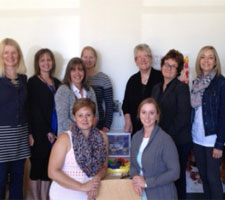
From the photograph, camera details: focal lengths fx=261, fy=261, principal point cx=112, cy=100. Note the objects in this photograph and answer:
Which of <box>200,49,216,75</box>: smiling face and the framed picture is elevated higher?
<box>200,49,216,75</box>: smiling face

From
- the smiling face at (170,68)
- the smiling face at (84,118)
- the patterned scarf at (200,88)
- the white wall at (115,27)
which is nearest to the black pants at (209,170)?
the patterned scarf at (200,88)

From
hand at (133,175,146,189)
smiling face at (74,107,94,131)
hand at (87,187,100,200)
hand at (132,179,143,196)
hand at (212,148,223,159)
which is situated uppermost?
smiling face at (74,107,94,131)

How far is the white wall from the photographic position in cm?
287

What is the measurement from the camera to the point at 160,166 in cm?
155

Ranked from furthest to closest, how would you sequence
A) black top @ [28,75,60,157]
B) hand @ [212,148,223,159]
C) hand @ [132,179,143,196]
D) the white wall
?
1. the white wall
2. black top @ [28,75,60,157]
3. hand @ [212,148,223,159]
4. hand @ [132,179,143,196]

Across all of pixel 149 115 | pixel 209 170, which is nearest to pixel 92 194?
pixel 149 115

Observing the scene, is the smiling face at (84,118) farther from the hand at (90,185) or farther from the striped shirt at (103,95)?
the striped shirt at (103,95)

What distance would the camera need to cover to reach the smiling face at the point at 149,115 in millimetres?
1644

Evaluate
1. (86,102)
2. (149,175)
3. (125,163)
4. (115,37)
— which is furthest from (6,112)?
(115,37)

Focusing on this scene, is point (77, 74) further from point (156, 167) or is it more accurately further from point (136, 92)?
point (156, 167)

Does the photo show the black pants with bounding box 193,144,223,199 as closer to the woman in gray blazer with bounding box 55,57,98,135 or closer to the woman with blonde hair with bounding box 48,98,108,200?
the woman with blonde hair with bounding box 48,98,108,200

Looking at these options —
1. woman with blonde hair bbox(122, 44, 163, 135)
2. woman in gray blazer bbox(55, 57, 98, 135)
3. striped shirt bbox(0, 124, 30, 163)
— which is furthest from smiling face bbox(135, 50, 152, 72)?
striped shirt bbox(0, 124, 30, 163)

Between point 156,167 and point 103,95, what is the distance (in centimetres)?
136

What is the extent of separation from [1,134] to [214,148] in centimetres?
163
